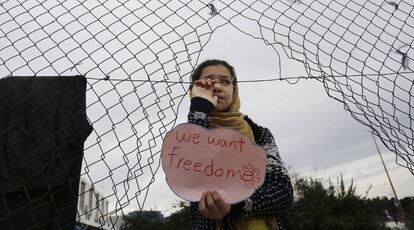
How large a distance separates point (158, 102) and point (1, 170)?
629mm

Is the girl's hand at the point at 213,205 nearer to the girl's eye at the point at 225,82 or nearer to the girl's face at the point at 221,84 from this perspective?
the girl's face at the point at 221,84

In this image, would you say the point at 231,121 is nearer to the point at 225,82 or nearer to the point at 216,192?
the point at 225,82

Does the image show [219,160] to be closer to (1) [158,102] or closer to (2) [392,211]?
(1) [158,102]

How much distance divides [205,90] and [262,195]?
16.4 inches

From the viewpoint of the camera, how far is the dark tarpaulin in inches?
57.7

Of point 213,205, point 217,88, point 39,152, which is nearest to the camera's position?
point 213,205

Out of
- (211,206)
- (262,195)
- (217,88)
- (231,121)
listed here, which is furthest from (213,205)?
(217,88)

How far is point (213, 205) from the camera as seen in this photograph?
4.01 ft

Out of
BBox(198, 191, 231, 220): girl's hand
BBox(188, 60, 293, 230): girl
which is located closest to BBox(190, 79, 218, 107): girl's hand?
BBox(188, 60, 293, 230): girl

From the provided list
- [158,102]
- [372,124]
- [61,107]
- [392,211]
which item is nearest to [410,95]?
[372,124]

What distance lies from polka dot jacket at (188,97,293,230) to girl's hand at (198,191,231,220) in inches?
4.6

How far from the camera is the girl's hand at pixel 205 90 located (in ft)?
5.01

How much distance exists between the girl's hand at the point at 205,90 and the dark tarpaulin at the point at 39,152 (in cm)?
40

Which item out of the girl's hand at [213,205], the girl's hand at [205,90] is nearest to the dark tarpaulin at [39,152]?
the girl's hand at [205,90]
